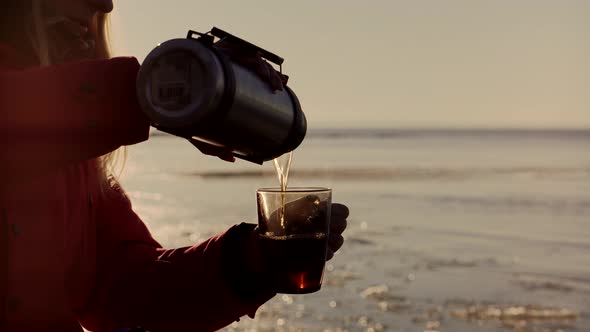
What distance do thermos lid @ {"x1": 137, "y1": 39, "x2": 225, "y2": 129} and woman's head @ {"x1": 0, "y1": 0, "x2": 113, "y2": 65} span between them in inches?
22.2

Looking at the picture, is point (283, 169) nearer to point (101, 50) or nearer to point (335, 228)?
point (335, 228)

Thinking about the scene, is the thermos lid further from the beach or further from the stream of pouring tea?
the beach

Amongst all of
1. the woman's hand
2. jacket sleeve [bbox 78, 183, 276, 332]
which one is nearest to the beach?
jacket sleeve [bbox 78, 183, 276, 332]

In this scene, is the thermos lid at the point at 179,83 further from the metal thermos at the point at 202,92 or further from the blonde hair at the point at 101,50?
the blonde hair at the point at 101,50

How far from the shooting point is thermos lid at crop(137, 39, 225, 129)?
1.40 metres

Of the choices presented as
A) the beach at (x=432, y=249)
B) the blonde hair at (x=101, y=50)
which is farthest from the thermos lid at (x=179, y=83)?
the beach at (x=432, y=249)

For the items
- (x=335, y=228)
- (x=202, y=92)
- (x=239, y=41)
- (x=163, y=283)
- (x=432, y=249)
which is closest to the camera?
(x=202, y=92)

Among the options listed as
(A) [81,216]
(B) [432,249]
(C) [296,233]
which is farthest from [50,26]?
(B) [432,249]

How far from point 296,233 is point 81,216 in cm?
61

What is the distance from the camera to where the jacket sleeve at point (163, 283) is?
2258 mm

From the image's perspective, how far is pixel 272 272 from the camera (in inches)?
81.5

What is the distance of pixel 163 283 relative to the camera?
2.32 m

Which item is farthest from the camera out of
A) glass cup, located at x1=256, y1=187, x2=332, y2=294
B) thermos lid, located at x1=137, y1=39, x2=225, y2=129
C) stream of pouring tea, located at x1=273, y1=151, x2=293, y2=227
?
glass cup, located at x1=256, y1=187, x2=332, y2=294

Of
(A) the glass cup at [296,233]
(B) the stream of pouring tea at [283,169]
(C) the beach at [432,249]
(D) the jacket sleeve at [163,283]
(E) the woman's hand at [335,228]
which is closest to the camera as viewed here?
(B) the stream of pouring tea at [283,169]
